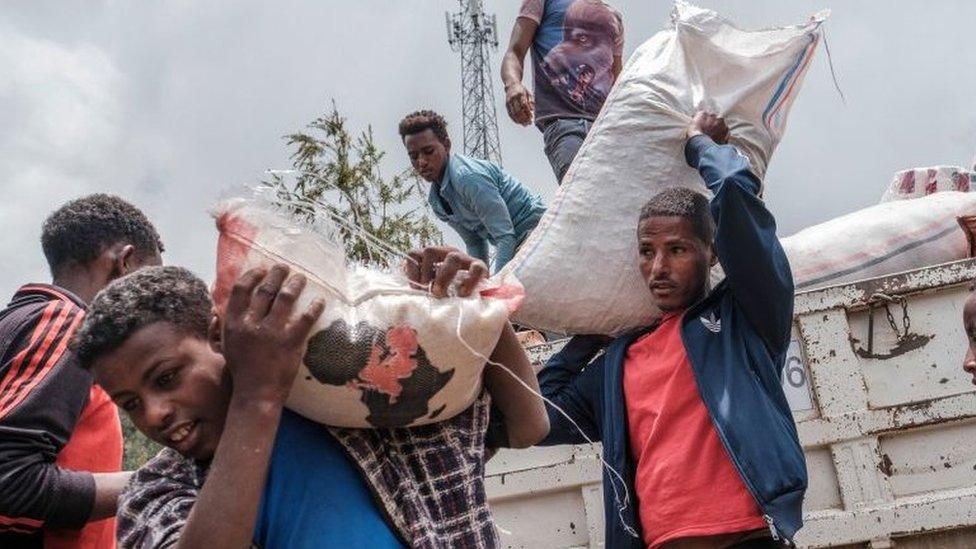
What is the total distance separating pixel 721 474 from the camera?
2.01 meters

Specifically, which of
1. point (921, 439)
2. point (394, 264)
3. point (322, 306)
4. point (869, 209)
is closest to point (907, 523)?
point (921, 439)

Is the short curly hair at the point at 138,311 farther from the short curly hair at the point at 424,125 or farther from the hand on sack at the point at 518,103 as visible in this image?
the short curly hair at the point at 424,125

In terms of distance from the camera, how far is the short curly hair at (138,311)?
1224 mm

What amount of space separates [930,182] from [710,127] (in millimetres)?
1722

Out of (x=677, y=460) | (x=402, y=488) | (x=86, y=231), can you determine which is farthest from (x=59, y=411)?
(x=677, y=460)

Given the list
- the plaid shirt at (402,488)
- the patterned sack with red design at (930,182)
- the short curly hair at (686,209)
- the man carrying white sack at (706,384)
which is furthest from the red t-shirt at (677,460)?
the patterned sack with red design at (930,182)

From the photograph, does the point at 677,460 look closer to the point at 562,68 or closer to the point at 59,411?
the point at 59,411

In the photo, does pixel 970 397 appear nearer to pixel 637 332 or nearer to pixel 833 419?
pixel 833 419

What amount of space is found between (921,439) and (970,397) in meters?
0.17

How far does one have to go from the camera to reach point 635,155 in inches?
94.4

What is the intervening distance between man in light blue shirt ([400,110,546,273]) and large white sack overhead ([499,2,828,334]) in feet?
5.38

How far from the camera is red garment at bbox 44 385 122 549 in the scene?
217cm

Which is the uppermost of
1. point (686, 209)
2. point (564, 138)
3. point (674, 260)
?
point (564, 138)

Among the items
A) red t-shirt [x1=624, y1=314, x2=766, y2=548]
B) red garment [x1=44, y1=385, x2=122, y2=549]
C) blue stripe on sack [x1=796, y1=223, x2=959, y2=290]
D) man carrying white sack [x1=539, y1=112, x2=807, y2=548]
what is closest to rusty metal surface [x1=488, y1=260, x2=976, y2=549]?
blue stripe on sack [x1=796, y1=223, x2=959, y2=290]
